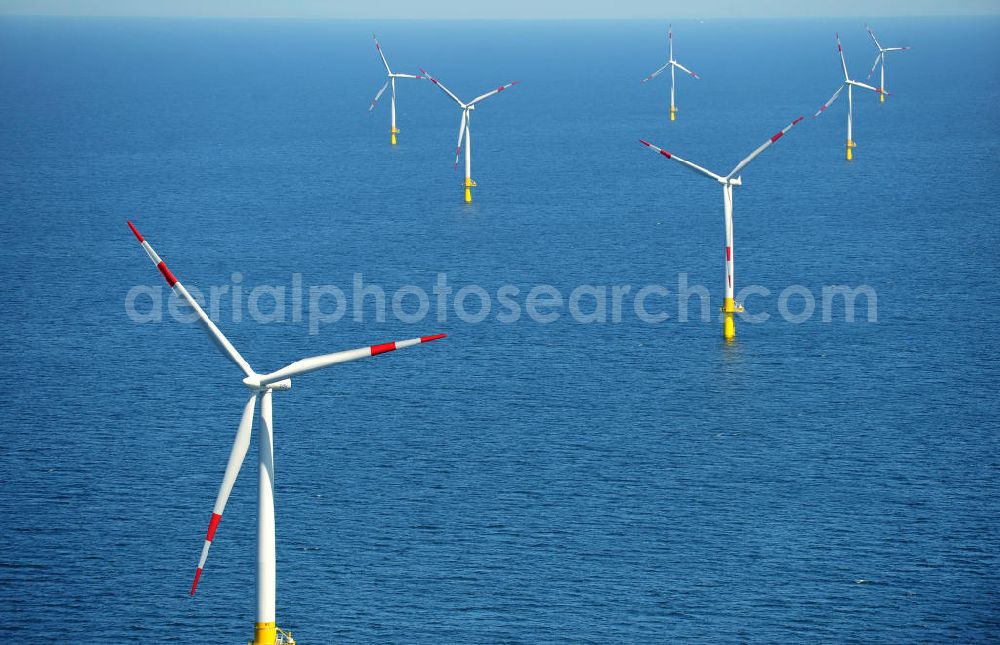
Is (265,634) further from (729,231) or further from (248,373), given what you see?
(729,231)

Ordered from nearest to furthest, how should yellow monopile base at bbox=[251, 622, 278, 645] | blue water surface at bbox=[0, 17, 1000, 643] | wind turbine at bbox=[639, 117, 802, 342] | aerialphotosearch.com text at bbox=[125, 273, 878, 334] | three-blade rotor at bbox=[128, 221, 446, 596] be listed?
three-blade rotor at bbox=[128, 221, 446, 596], yellow monopile base at bbox=[251, 622, 278, 645], blue water surface at bbox=[0, 17, 1000, 643], wind turbine at bbox=[639, 117, 802, 342], aerialphotosearch.com text at bbox=[125, 273, 878, 334]

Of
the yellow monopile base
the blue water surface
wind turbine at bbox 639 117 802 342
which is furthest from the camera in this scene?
wind turbine at bbox 639 117 802 342

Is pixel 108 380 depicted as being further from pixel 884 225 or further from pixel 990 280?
pixel 884 225

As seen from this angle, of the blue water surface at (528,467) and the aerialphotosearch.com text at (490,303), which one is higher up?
the aerialphotosearch.com text at (490,303)

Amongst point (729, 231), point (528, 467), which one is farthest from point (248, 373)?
point (729, 231)

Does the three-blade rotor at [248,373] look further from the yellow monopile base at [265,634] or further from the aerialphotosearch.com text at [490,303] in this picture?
the aerialphotosearch.com text at [490,303]

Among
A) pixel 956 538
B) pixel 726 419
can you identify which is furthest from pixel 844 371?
pixel 956 538

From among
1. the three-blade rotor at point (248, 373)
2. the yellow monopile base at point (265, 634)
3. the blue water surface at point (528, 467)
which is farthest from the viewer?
the blue water surface at point (528, 467)

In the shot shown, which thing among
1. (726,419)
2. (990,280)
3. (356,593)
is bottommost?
(356,593)

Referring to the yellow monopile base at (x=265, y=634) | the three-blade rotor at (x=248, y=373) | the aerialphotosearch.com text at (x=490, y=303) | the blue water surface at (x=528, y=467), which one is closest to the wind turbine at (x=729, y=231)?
the blue water surface at (x=528, y=467)

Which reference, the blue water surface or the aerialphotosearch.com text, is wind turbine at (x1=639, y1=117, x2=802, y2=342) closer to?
the blue water surface

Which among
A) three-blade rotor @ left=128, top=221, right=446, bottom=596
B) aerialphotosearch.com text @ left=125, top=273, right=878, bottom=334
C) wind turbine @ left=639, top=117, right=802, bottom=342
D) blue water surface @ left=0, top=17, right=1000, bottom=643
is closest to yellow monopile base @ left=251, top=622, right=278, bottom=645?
three-blade rotor @ left=128, top=221, right=446, bottom=596
